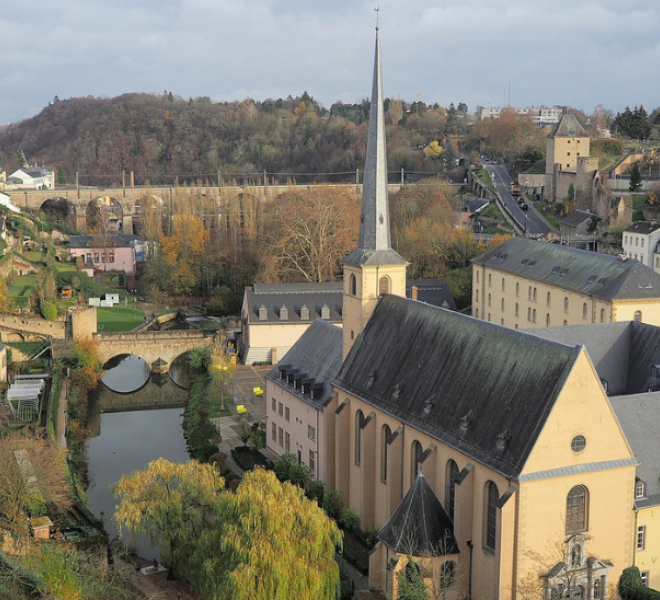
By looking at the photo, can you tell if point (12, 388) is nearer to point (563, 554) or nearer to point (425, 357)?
point (425, 357)

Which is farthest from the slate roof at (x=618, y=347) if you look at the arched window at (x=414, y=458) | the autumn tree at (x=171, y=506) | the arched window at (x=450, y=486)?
the autumn tree at (x=171, y=506)

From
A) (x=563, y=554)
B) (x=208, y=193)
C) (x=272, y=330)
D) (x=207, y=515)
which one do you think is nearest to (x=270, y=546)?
(x=207, y=515)

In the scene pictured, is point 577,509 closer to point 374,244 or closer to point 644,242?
point 374,244

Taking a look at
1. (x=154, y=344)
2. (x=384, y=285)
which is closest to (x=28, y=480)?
(x=384, y=285)

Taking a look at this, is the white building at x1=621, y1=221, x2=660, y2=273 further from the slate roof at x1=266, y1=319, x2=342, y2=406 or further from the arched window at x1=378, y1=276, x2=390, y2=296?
the arched window at x1=378, y1=276, x2=390, y2=296

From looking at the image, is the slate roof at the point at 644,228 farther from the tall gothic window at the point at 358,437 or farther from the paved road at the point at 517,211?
the tall gothic window at the point at 358,437

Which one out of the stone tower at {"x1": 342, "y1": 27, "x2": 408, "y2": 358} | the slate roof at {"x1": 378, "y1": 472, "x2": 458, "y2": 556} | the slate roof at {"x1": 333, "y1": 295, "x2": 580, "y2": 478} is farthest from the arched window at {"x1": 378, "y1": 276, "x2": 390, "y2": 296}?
the slate roof at {"x1": 378, "y1": 472, "x2": 458, "y2": 556}
